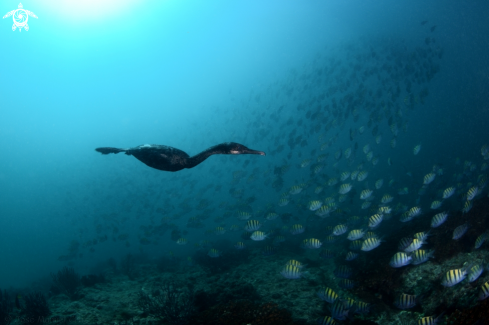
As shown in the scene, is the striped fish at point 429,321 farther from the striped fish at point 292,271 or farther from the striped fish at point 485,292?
the striped fish at point 292,271

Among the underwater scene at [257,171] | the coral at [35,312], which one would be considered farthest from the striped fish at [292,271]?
the coral at [35,312]

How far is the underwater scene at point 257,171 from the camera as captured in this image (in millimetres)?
6098

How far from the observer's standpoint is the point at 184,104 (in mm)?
122938

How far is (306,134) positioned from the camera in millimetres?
15922

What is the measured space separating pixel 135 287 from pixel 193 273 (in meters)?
2.80

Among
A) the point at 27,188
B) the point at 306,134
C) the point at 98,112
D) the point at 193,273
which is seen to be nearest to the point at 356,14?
the point at 306,134

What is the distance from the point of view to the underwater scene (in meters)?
6.10

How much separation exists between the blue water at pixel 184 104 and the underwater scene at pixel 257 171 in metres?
0.80

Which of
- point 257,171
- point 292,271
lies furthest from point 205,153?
point 257,171

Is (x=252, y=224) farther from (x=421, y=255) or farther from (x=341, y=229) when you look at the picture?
(x=421, y=255)

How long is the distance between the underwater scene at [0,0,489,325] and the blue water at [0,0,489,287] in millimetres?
798

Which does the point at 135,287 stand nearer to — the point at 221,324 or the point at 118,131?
the point at 221,324

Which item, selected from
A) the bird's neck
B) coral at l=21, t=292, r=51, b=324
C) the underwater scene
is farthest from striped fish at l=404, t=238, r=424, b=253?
coral at l=21, t=292, r=51, b=324

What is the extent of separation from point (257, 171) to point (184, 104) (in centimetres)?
11646
